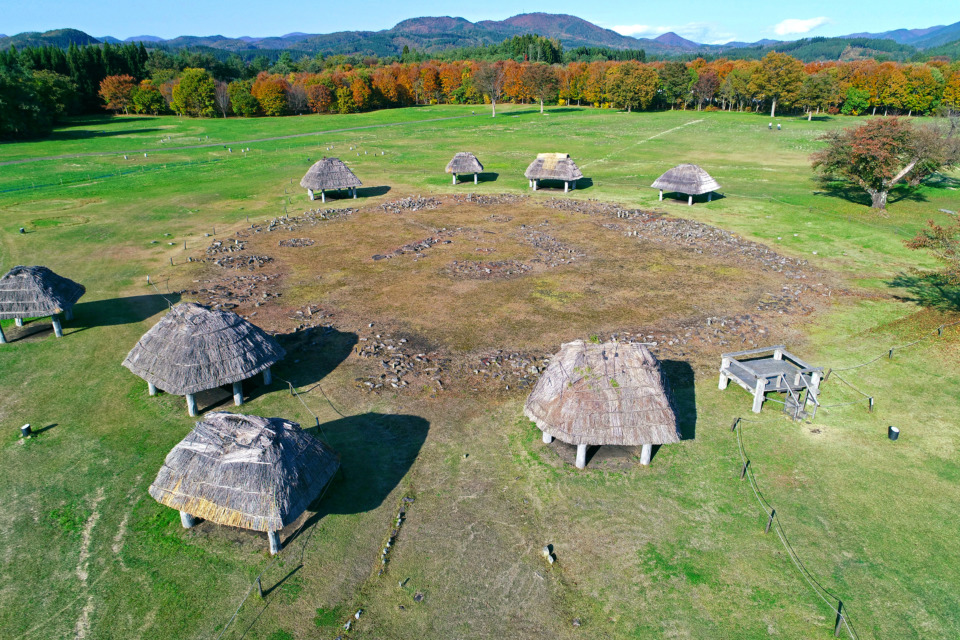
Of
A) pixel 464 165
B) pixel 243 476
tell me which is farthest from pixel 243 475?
pixel 464 165

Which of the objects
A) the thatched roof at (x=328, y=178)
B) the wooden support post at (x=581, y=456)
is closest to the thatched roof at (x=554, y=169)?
the thatched roof at (x=328, y=178)

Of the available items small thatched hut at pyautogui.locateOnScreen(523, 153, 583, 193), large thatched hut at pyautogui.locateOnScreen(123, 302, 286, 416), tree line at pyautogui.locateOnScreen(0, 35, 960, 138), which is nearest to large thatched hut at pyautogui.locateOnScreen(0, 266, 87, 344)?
large thatched hut at pyautogui.locateOnScreen(123, 302, 286, 416)

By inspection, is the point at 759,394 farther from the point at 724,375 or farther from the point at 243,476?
the point at 243,476

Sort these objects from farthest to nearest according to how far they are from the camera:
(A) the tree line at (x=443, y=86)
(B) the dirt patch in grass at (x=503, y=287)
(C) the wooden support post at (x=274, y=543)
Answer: (A) the tree line at (x=443, y=86)
(B) the dirt patch in grass at (x=503, y=287)
(C) the wooden support post at (x=274, y=543)

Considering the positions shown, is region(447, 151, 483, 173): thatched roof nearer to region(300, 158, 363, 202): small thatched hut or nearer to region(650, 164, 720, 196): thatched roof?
region(300, 158, 363, 202): small thatched hut

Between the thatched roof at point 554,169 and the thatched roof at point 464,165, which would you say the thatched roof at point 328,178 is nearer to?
the thatched roof at point 464,165

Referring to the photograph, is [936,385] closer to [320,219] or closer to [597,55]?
[320,219]
